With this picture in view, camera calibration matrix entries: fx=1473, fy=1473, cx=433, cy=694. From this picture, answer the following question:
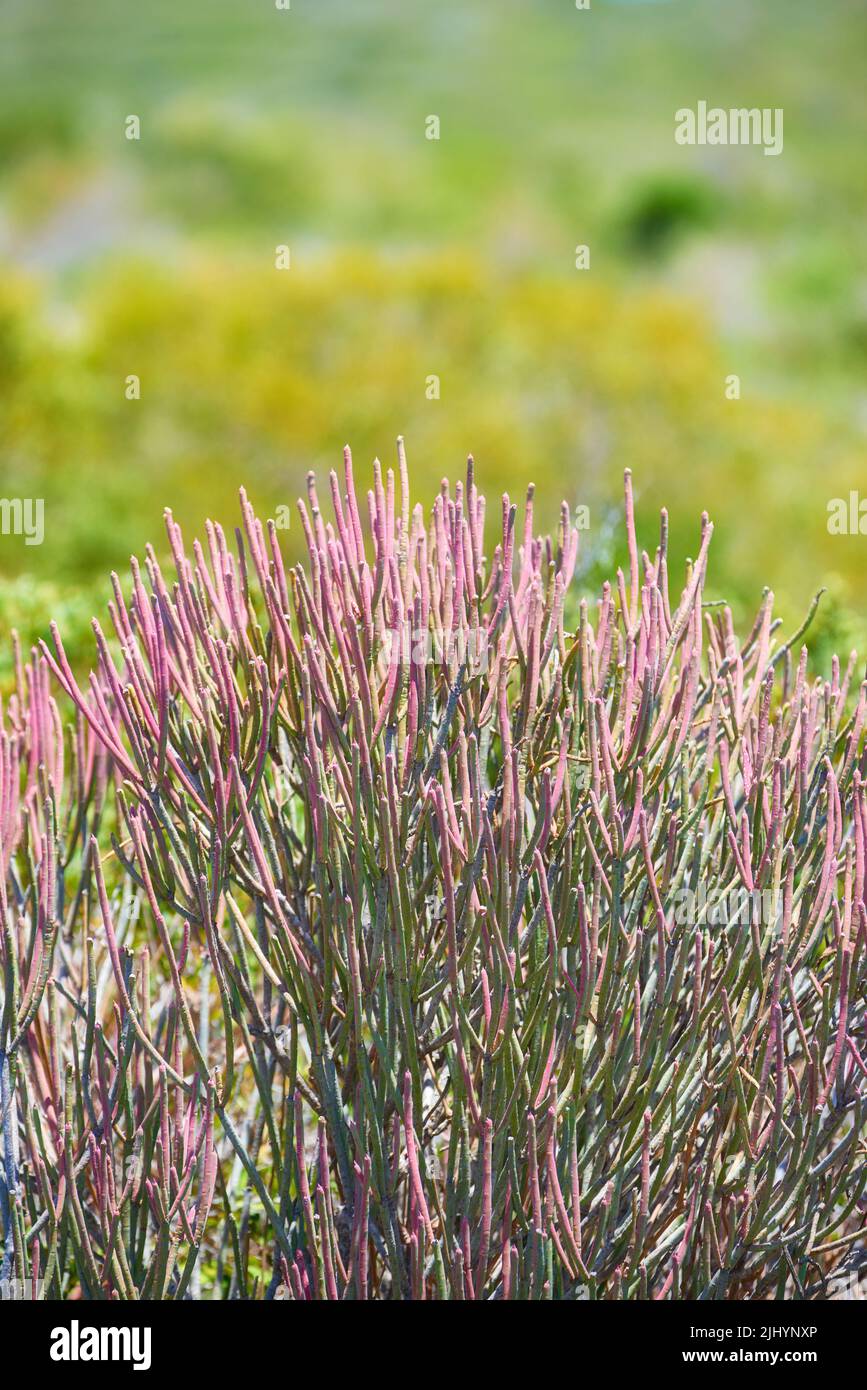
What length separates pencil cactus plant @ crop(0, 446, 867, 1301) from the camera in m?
1.88

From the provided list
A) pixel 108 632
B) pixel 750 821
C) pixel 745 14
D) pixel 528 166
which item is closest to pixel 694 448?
pixel 108 632

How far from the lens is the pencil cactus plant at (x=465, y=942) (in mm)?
1879

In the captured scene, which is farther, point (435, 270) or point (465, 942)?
point (435, 270)

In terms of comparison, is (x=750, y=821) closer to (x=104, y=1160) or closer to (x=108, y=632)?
(x=104, y=1160)

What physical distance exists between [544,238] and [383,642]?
139ft

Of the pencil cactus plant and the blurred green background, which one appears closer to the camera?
the pencil cactus plant

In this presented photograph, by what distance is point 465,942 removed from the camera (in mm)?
1896

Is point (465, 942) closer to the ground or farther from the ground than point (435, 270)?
closer to the ground

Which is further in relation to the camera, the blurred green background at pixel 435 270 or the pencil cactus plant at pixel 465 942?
the blurred green background at pixel 435 270

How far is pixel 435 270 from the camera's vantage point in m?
27.8

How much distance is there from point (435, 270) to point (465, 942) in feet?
89.1

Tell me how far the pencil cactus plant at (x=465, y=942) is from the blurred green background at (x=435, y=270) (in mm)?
1450

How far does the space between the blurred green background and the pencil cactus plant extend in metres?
1.45
